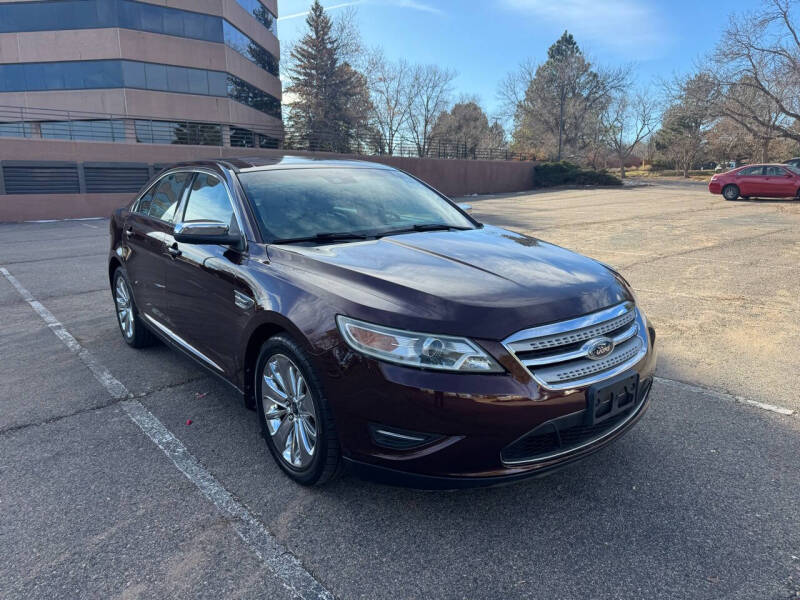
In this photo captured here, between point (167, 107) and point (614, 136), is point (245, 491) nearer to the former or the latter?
point (167, 107)

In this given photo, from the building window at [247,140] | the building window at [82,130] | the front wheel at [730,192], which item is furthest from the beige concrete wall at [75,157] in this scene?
the front wheel at [730,192]

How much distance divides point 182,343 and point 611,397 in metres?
2.89

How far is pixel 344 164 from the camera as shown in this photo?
14.0ft

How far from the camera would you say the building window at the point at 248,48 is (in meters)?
32.3

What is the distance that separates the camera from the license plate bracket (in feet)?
7.96

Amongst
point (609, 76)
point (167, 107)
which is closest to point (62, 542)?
point (167, 107)

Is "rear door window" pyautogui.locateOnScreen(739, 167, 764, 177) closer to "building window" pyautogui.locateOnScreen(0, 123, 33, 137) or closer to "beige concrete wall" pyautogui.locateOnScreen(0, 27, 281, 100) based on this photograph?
"beige concrete wall" pyautogui.locateOnScreen(0, 27, 281, 100)

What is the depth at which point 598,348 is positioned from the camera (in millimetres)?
2535

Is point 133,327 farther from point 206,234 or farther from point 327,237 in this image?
point 327,237

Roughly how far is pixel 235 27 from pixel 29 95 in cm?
1190

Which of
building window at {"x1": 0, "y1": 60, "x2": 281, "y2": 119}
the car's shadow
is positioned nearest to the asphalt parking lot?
the car's shadow

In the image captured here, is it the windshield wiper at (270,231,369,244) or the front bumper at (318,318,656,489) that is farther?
the windshield wiper at (270,231,369,244)

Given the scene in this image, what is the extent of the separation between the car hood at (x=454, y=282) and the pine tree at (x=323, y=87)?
39273 millimetres

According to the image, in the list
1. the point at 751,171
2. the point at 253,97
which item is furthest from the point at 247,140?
the point at 751,171
